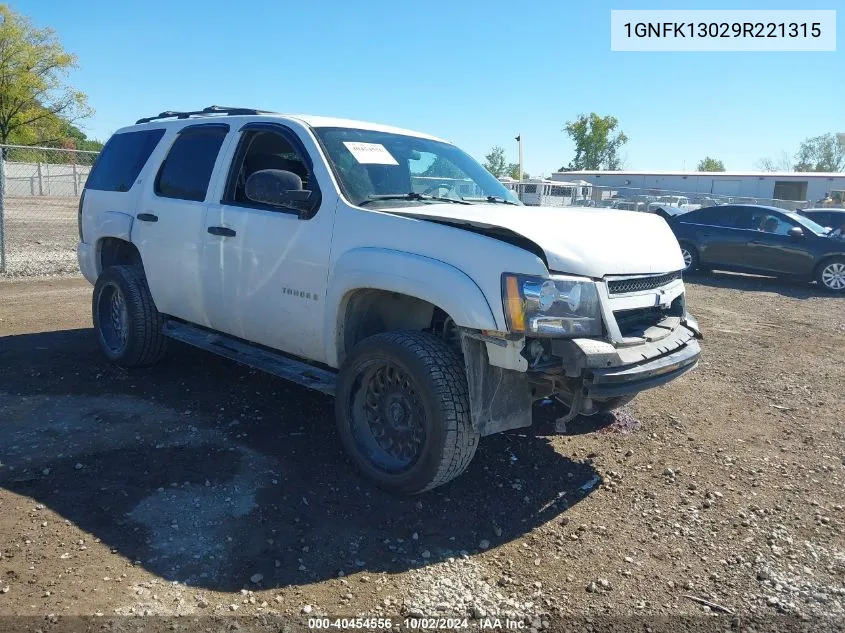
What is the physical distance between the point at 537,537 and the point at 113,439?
2756 mm

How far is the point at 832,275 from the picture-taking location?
12.8 meters

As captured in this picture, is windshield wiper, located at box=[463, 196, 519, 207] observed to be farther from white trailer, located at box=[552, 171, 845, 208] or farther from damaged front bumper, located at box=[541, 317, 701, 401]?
white trailer, located at box=[552, 171, 845, 208]

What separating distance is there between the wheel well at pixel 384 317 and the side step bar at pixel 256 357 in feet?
0.69

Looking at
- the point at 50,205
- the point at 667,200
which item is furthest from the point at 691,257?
the point at 50,205

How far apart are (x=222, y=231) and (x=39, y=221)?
17691mm

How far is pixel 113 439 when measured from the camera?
433 centimetres

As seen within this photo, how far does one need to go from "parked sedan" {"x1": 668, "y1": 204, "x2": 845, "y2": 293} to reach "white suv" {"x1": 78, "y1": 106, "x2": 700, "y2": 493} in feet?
31.2

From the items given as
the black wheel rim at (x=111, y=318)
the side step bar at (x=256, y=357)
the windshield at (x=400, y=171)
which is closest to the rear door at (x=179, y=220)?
the side step bar at (x=256, y=357)

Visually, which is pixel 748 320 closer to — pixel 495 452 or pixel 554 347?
pixel 495 452

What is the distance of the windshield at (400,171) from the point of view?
4.20 m

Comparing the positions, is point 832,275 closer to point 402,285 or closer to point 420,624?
point 402,285

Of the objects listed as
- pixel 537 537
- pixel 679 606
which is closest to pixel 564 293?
pixel 537 537

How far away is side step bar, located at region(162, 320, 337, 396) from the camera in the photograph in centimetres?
414

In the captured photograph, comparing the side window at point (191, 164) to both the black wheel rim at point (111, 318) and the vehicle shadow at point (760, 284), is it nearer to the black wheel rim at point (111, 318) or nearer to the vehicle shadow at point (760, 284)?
the black wheel rim at point (111, 318)
